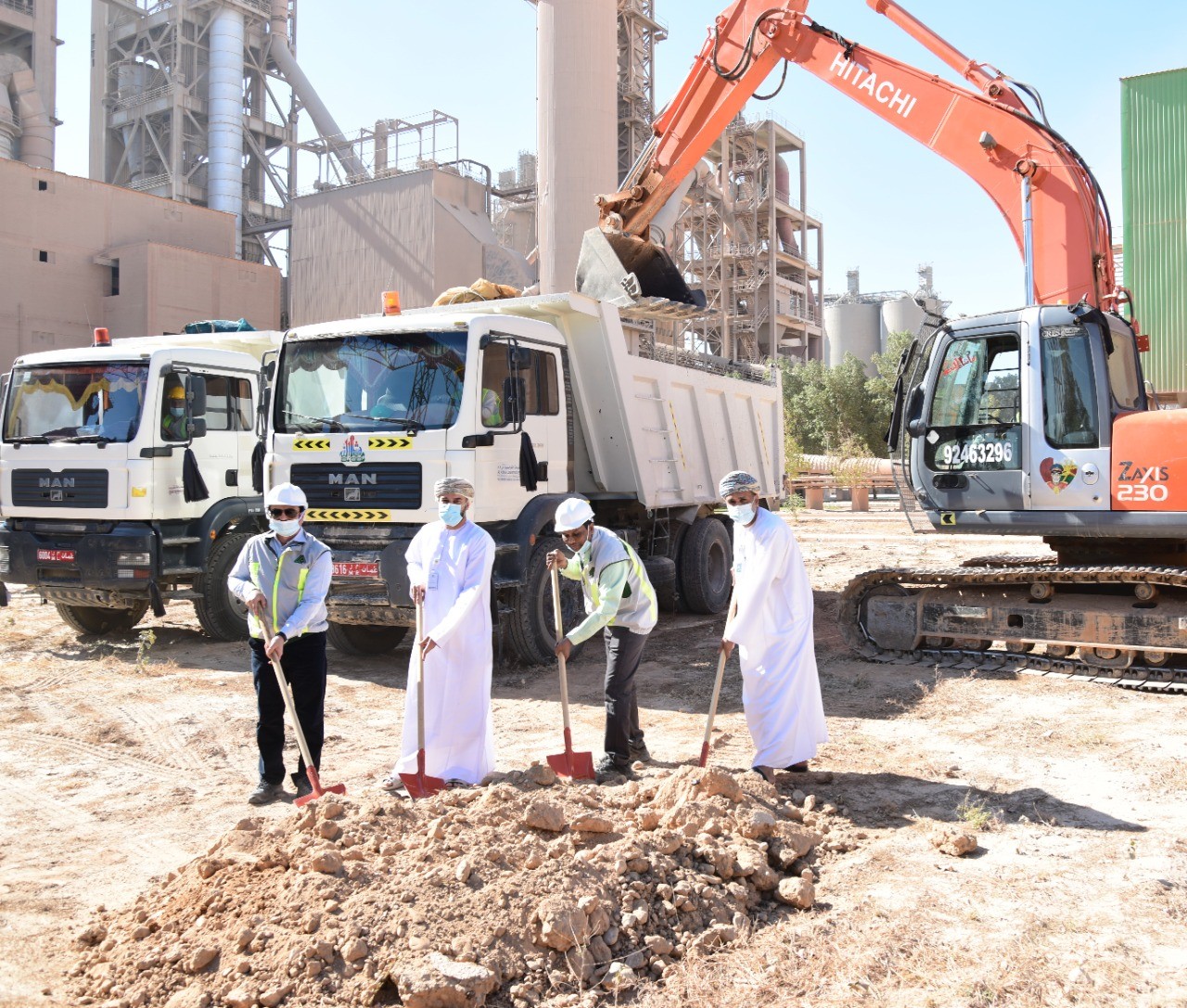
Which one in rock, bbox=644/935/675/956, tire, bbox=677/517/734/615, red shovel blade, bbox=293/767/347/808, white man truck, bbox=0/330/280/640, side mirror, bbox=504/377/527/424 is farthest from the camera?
tire, bbox=677/517/734/615

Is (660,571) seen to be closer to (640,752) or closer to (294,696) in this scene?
(640,752)

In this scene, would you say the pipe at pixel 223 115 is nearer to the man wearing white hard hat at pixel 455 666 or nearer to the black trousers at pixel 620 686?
the man wearing white hard hat at pixel 455 666

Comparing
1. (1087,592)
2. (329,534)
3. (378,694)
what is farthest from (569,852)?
(1087,592)

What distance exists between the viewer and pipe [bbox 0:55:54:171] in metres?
36.6

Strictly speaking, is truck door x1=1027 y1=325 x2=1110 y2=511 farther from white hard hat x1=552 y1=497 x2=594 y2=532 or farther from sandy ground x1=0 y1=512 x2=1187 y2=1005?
white hard hat x1=552 y1=497 x2=594 y2=532

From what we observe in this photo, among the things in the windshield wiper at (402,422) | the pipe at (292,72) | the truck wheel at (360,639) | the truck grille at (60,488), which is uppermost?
the pipe at (292,72)

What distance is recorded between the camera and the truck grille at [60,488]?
10312mm

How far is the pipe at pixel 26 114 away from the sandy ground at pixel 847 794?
32877mm

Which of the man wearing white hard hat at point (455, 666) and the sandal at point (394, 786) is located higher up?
the man wearing white hard hat at point (455, 666)

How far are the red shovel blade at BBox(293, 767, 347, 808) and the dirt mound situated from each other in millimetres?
467

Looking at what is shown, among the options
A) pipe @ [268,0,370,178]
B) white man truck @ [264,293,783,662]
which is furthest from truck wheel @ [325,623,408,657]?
pipe @ [268,0,370,178]

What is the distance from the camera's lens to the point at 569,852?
14.3 feet

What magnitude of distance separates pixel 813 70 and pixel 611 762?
766 centimetres

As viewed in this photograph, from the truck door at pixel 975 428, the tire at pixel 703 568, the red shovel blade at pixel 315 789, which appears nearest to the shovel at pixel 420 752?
the red shovel blade at pixel 315 789
